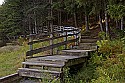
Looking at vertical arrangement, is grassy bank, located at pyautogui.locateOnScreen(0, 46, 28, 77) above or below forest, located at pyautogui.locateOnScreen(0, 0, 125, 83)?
below

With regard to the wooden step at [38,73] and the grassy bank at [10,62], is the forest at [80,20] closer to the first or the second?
the wooden step at [38,73]

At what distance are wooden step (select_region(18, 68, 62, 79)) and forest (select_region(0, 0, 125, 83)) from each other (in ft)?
2.82

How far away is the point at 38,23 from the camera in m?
30.2

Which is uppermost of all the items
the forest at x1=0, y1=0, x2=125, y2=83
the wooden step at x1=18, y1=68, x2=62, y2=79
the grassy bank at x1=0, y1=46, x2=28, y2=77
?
the forest at x1=0, y1=0, x2=125, y2=83

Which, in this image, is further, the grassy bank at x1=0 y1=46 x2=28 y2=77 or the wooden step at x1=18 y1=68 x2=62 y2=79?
the grassy bank at x1=0 y1=46 x2=28 y2=77

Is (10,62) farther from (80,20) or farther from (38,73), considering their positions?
(80,20)

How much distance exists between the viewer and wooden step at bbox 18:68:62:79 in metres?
8.01

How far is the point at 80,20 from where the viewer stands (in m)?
32.8

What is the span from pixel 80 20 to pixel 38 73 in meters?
25.0

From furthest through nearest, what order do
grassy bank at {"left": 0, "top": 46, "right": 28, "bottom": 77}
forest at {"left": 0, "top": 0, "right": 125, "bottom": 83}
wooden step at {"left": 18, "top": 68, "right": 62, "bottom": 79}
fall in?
grassy bank at {"left": 0, "top": 46, "right": 28, "bottom": 77}, forest at {"left": 0, "top": 0, "right": 125, "bottom": 83}, wooden step at {"left": 18, "top": 68, "right": 62, "bottom": 79}

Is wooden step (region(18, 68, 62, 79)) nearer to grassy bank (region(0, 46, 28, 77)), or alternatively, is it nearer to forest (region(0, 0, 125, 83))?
forest (region(0, 0, 125, 83))

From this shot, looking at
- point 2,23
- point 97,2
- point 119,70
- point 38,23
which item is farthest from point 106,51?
point 2,23

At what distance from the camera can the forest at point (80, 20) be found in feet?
30.8

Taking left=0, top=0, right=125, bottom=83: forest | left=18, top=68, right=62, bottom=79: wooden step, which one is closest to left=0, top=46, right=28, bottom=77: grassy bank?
left=0, top=0, right=125, bottom=83: forest
